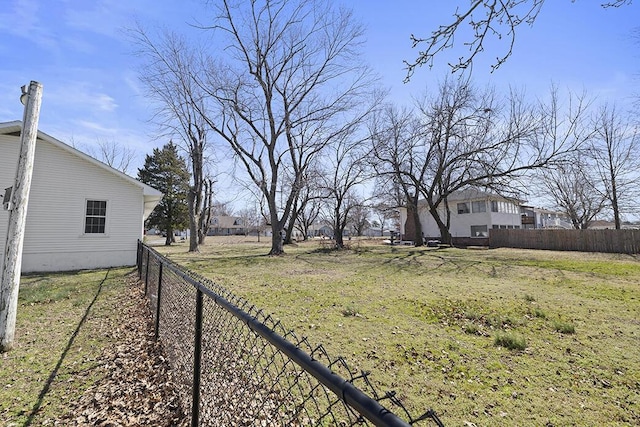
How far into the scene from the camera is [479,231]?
32719 mm

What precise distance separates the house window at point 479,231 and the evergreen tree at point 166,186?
31.7m

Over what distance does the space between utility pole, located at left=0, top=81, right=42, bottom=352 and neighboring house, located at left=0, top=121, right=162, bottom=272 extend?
8843 millimetres

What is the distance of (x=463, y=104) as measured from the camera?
72.2 feet

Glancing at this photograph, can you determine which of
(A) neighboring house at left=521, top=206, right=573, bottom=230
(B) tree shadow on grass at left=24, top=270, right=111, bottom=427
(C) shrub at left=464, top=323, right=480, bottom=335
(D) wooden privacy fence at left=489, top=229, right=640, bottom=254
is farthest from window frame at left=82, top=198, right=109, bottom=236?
(A) neighboring house at left=521, top=206, right=573, bottom=230

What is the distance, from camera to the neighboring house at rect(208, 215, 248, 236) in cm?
8312

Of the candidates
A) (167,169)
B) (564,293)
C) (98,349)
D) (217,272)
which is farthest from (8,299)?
(167,169)

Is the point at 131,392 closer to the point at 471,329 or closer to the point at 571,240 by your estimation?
the point at 471,329

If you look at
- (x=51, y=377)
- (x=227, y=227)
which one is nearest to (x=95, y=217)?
(x=51, y=377)

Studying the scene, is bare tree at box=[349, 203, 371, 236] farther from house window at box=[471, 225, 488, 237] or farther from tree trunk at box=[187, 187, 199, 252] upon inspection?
tree trunk at box=[187, 187, 199, 252]

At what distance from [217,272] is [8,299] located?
795cm

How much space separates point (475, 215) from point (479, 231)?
1.80 m

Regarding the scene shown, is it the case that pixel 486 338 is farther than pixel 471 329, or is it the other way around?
pixel 471 329

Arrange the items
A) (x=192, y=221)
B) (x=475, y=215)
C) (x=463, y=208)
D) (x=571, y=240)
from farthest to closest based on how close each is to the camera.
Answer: (x=463, y=208)
(x=475, y=215)
(x=192, y=221)
(x=571, y=240)

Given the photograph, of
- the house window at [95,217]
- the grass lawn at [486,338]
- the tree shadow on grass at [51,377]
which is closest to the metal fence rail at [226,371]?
the grass lawn at [486,338]
